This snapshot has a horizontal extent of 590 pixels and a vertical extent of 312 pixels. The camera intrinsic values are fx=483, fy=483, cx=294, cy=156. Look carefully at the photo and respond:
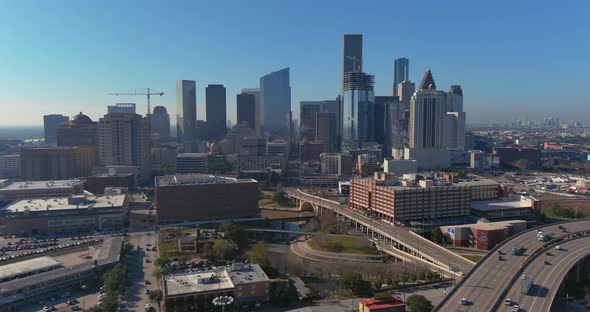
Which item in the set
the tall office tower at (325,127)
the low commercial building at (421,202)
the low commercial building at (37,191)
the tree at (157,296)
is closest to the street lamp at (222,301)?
the tree at (157,296)

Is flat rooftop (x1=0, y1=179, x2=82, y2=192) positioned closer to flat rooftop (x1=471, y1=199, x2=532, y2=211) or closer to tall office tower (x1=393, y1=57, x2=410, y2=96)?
flat rooftop (x1=471, y1=199, x2=532, y2=211)

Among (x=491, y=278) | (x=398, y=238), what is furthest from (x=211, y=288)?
(x=398, y=238)

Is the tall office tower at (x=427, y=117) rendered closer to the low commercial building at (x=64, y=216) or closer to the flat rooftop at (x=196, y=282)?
the low commercial building at (x=64, y=216)

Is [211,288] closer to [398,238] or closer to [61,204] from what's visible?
[398,238]

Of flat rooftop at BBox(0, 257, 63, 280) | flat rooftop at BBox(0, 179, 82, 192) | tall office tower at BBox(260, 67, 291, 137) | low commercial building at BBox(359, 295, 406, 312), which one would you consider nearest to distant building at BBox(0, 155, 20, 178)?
flat rooftop at BBox(0, 179, 82, 192)

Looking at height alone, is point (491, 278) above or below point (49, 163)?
below

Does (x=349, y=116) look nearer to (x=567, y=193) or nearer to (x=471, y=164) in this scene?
(x=471, y=164)
